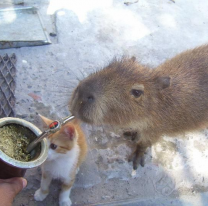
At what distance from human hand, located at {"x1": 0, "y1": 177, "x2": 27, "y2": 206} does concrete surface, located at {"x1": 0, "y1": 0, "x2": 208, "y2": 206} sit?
0.74 meters

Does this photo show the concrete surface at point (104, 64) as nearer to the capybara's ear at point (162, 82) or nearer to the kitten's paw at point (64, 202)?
the kitten's paw at point (64, 202)

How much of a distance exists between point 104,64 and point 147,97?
4.77 feet

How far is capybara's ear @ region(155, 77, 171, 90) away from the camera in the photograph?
2.54 meters

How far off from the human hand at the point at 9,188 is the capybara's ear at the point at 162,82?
4.65 ft

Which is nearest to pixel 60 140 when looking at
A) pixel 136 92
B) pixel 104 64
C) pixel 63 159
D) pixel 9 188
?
pixel 63 159

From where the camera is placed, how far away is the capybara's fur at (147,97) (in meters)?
2.29

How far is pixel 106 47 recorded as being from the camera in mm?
4148

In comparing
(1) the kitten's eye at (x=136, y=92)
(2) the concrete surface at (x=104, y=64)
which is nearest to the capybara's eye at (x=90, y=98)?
(1) the kitten's eye at (x=136, y=92)

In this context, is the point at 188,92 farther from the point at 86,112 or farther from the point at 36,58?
the point at 36,58

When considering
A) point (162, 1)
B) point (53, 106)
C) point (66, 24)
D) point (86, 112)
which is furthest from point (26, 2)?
point (86, 112)

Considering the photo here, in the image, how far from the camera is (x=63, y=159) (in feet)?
7.70

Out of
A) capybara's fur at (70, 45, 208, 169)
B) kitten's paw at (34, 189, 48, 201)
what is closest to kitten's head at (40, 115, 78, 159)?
capybara's fur at (70, 45, 208, 169)

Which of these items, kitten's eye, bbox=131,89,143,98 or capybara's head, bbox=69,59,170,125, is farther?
kitten's eye, bbox=131,89,143,98

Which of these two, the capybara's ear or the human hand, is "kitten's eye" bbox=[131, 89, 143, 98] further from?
the human hand
